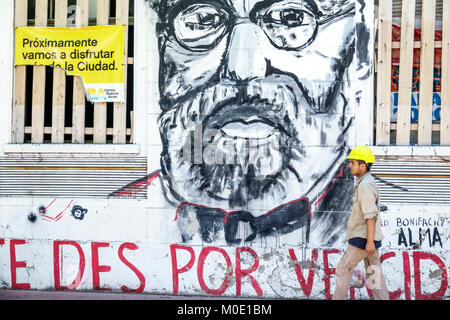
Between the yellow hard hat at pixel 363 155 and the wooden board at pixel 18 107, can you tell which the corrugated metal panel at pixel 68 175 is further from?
the yellow hard hat at pixel 363 155

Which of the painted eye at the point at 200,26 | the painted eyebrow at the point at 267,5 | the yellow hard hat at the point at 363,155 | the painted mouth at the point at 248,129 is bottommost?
the yellow hard hat at the point at 363,155

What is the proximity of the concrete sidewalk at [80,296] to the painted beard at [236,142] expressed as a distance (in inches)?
46.5

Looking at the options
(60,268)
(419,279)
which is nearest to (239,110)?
(419,279)

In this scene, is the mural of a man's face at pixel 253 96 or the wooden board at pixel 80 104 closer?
the mural of a man's face at pixel 253 96

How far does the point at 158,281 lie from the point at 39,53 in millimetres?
3290

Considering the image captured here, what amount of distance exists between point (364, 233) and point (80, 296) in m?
3.47

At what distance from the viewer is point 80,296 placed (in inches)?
247

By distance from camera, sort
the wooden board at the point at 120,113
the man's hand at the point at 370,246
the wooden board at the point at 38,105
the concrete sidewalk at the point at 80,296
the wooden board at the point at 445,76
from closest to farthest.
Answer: the man's hand at the point at 370,246 < the wooden board at the point at 445,76 < the concrete sidewalk at the point at 80,296 < the wooden board at the point at 120,113 < the wooden board at the point at 38,105

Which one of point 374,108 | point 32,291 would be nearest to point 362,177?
point 374,108

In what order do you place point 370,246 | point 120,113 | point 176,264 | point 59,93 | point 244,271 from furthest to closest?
Answer: point 59,93
point 120,113
point 176,264
point 244,271
point 370,246

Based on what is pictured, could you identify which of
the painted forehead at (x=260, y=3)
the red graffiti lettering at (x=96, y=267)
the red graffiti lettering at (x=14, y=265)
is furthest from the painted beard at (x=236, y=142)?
the red graffiti lettering at (x=14, y=265)

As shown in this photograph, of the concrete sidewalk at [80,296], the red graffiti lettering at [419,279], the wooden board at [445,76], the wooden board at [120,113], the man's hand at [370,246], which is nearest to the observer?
the man's hand at [370,246]

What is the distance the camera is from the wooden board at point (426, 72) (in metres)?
6.07

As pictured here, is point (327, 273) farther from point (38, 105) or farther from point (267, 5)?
point (38, 105)
